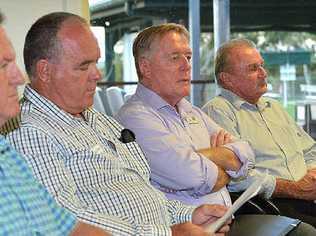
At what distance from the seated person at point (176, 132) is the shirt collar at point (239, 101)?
0.41 m

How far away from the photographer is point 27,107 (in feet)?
6.87

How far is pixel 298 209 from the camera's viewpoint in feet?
10.3

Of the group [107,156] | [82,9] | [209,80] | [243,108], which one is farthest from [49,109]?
[209,80]

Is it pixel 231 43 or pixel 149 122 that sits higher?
pixel 231 43

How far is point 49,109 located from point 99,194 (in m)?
0.35

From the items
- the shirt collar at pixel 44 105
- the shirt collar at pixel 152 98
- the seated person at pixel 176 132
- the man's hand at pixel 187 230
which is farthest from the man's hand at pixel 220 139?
the shirt collar at pixel 44 105

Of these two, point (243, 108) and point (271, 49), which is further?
point (271, 49)

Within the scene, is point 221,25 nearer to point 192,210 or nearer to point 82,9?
point 82,9

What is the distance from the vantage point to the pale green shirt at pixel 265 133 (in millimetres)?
3188

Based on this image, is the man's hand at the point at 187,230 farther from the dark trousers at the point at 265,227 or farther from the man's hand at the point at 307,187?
the man's hand at the point at 307,187

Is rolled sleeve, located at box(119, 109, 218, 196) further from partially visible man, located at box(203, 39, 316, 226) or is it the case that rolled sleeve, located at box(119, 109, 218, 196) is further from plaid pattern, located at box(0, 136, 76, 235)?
plaid pattern, located at box(0, 136, 76, 235)

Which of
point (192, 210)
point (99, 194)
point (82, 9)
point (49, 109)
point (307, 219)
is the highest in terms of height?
point (82, 9)

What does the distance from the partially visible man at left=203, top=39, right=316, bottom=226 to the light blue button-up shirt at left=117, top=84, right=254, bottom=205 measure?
0.36 meters

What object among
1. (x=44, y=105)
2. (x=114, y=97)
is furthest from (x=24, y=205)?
(x=114, y=97)
